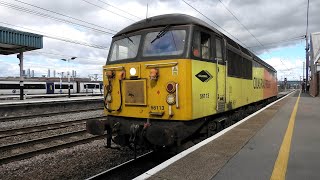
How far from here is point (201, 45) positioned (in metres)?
6.60

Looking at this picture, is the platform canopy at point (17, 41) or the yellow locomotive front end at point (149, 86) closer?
the yellow locomotive front end at point (149, 86)

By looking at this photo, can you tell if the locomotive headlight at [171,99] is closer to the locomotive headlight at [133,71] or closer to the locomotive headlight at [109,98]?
the locomotive headlight at [133,71]

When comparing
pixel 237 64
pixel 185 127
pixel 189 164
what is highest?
pixel 237 64

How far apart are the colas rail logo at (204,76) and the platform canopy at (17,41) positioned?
67.8ft

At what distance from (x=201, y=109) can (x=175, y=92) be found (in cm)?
82

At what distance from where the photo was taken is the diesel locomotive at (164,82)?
19.8 ft

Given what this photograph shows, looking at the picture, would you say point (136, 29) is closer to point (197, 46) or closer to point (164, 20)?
point (164, 20)

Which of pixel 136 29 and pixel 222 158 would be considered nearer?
pixel 222 158

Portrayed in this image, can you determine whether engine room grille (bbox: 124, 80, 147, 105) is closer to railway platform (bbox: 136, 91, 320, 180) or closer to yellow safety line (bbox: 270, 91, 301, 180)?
railway platform (bbox: 136, 91, 320, 180)

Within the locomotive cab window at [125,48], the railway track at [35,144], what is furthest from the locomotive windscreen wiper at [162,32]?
the railway track at [35,144]

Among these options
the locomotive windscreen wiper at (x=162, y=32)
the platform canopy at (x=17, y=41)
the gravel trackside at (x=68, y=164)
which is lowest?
the gravel trackside at (x=68, y=164)

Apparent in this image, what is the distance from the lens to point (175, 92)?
19.9ft

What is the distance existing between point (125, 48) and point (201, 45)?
1.82 metres

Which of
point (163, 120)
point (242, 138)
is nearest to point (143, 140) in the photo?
point (163, 120)
